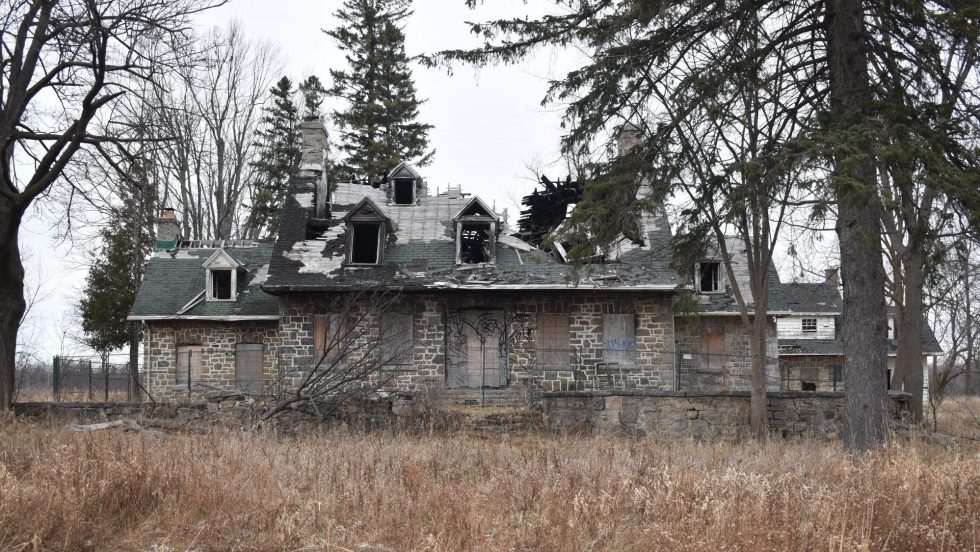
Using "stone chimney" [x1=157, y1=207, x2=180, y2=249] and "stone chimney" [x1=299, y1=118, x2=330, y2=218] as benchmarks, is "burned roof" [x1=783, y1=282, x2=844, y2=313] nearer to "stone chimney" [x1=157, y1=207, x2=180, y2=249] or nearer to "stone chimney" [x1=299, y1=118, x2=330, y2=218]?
"stone chimney" [x1=299, y1=118, x2=330, y2=218]

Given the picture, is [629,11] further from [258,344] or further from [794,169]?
[258,344]

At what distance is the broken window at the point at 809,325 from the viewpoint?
1378 inches

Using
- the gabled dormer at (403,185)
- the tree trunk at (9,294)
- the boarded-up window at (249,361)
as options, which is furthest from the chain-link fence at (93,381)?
the gabled dormer at (403,185)

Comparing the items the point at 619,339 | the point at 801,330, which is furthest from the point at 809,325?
the point at 619,339

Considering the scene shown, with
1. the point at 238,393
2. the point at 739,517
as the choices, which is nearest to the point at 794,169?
the point at 739,517

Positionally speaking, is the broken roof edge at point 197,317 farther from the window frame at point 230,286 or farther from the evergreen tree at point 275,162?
the evergreen tree at point 275,162

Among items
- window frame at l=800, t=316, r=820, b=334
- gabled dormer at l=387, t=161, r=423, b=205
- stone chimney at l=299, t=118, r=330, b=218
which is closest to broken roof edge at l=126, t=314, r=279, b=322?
stone chimney at l=299, t=118, r=330, b=218

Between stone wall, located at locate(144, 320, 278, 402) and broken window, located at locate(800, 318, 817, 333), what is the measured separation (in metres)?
22.5

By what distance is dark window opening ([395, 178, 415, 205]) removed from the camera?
25.4 m

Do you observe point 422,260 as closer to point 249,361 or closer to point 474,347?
point 474,347

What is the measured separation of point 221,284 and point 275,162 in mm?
13492

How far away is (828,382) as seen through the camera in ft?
101

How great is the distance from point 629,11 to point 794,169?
10.2 feet

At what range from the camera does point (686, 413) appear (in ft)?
51.4
